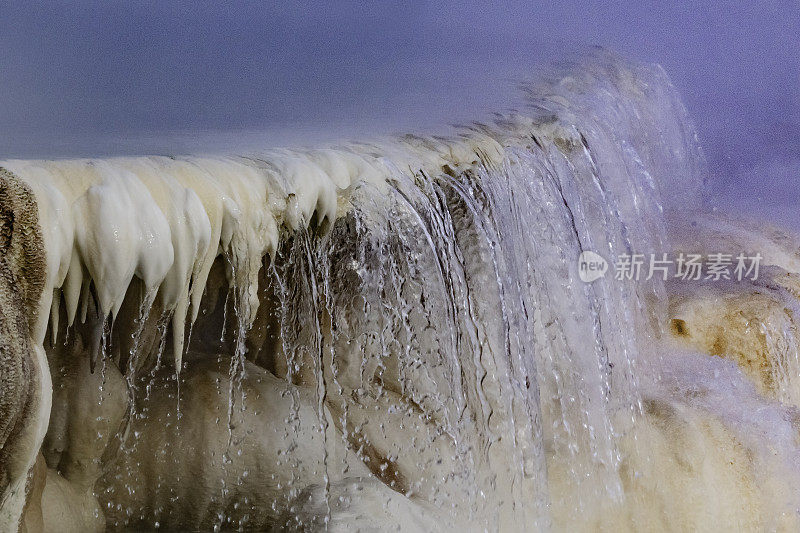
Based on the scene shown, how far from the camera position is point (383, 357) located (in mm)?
2486

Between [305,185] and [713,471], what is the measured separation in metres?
1.77

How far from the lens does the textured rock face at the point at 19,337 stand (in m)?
1.34

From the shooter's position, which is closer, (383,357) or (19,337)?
(19,337)

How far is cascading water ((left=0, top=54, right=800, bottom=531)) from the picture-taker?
166 cm

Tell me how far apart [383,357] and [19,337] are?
128 cm

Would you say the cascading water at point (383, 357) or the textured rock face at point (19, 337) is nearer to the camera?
the textured rock face at point (19, 337)

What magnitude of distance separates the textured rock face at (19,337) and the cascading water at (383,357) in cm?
3

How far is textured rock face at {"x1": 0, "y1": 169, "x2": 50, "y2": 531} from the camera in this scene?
134 cm

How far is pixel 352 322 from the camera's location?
2418 mm

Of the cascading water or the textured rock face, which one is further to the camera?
the cascading water

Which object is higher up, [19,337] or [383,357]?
[19,337]

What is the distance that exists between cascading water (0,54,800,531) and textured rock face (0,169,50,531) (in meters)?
0.03

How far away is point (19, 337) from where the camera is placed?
Result: 1359mm

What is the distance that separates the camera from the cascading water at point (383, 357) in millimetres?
1658
